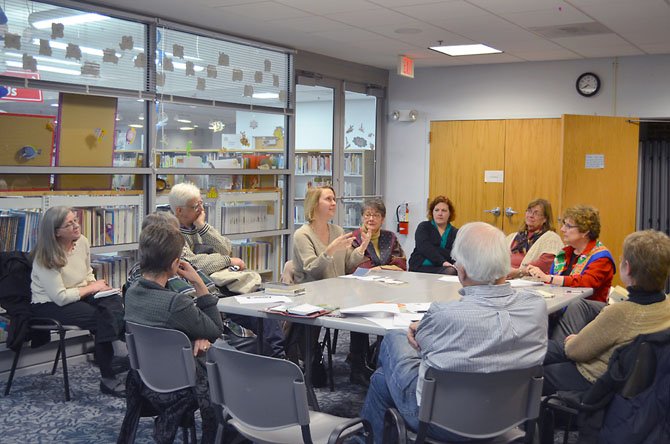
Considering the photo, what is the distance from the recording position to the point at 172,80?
6.36m

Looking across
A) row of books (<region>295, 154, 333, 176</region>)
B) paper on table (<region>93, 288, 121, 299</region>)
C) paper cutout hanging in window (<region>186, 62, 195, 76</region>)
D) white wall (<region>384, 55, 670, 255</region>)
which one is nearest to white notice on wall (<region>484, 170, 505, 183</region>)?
white wall (<region>384, 55, 670, 255</region>)

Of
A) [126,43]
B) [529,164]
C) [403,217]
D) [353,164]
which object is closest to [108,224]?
[126,43]

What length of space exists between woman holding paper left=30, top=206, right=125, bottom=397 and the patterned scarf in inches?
124

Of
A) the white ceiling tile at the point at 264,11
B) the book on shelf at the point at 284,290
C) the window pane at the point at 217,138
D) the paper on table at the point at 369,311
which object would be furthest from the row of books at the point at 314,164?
the paper on table at the point at 369,311

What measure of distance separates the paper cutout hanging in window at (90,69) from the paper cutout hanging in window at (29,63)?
0.41 meters

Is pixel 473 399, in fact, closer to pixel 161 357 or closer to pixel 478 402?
pixel 478 402

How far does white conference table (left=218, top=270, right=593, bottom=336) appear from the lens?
3531 millimetres

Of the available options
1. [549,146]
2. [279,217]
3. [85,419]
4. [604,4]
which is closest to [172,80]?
[279,217]

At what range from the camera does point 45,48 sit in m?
5.32

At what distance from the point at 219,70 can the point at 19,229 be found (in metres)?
2.54

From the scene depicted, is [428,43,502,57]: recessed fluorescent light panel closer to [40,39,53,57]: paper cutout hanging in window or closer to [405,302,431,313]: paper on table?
[40,39,53,57]: paper cutout hanging in window

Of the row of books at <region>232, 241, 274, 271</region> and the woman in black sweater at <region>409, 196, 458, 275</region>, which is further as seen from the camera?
the row of books at <region>232, 241, 274, 271</region>

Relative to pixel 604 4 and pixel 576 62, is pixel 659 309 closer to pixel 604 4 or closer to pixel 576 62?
pixel 604 4

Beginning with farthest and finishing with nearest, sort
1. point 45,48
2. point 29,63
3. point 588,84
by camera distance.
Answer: point 588,84 < point 45,48 < point 29,63
